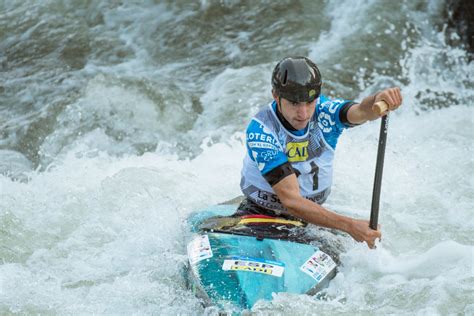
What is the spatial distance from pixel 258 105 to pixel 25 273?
3.63 m

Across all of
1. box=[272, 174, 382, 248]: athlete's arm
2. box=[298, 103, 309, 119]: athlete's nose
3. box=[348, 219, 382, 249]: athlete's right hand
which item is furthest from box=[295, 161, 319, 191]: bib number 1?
box=[348, 219, 382, 249]: athlete's right hand

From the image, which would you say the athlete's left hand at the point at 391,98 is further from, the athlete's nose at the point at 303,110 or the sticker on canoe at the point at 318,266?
the sticker on canoe at the point at 318,266

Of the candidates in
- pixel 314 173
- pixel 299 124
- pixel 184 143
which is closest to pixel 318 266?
pixel 314 173

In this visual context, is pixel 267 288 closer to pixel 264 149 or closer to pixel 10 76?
pixel 264 149

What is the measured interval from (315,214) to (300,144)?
488 mm

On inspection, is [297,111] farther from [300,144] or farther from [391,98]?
[391,98]

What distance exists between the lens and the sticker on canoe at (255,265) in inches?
184

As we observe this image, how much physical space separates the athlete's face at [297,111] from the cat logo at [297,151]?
145 millimetres

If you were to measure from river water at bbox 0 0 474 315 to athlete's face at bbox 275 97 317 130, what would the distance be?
0.88m

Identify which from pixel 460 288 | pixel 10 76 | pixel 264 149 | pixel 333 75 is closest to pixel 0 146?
pixel 10 76

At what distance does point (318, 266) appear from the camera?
4770 millimetres

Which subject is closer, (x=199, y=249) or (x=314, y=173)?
(x=199, y=249)

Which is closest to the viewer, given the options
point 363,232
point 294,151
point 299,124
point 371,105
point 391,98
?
point 391,98

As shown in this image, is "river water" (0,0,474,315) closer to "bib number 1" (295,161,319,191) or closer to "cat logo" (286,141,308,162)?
"bib number 1" (295,161,319,191)
